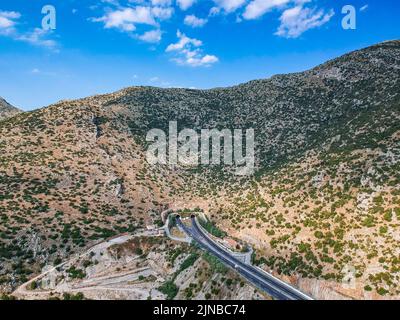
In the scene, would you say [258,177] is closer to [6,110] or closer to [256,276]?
[256,276]

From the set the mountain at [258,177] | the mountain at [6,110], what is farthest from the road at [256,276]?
the mountain at [6,110]

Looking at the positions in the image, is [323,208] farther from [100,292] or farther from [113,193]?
[113,193]

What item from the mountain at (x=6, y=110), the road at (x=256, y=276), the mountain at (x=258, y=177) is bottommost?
the road at (x=256, y=276)

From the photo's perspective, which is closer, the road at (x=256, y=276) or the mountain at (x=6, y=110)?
the road at (x=256, y=276)

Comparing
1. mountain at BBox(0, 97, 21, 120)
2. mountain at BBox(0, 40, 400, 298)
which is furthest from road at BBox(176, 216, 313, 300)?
mountain at BBox(0, 97, 21, 120)

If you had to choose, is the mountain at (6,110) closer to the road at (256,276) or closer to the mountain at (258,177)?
the mountain at (258,177)
